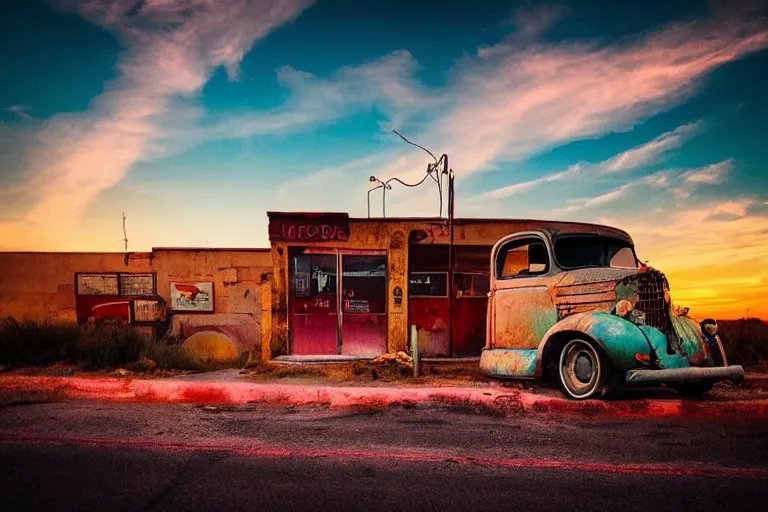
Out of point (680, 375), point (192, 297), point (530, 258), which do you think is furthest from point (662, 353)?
point (192, 297)

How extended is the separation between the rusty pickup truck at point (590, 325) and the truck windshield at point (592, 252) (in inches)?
0.6

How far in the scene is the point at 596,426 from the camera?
479cm

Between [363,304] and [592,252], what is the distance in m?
4.97

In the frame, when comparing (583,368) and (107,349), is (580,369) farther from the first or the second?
(107,349)

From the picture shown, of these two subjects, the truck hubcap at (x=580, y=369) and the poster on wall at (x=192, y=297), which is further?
the poster on wall at (x=192, y=297)

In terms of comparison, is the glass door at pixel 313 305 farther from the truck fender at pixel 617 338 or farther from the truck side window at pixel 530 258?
the truck fender at pixel 617 338

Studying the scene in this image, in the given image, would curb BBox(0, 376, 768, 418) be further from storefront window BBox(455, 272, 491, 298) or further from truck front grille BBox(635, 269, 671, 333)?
storefront window BBox(455, 272, 491, 298)

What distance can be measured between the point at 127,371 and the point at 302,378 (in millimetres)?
2755

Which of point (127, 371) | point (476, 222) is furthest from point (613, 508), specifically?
point (476, 222)

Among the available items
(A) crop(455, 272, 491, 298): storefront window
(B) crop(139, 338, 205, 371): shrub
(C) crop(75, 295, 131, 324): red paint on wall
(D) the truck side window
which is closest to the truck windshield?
(D) the truck side window

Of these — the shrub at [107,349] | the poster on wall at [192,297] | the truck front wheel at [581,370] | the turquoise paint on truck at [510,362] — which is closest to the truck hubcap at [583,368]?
the truck front wheel at [581,370]

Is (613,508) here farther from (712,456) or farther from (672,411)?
(672,411)

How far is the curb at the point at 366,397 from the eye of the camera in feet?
17.7

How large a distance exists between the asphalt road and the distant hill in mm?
5299
